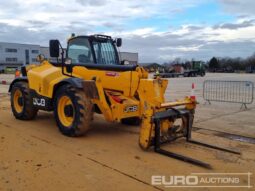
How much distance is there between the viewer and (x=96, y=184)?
15.1ft

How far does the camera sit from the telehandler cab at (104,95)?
6.31 metres

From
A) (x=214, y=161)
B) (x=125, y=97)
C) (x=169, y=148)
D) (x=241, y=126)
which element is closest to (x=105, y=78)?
(x=125, y=97)

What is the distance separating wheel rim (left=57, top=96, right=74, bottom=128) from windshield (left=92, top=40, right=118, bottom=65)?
1303 mm

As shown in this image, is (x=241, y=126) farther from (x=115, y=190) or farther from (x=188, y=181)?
(x=115, y=190)

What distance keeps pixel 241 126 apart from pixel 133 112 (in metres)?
3.61

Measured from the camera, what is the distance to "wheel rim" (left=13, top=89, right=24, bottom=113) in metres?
9.26

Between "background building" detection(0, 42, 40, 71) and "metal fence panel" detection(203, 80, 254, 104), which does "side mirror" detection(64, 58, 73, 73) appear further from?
"background building" detection(0, 42, 40, 71)

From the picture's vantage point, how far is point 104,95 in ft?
22.8

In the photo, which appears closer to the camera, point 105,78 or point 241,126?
point 105,78

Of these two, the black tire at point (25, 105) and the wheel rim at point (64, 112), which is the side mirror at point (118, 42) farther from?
the black tire at point (25, 105)
